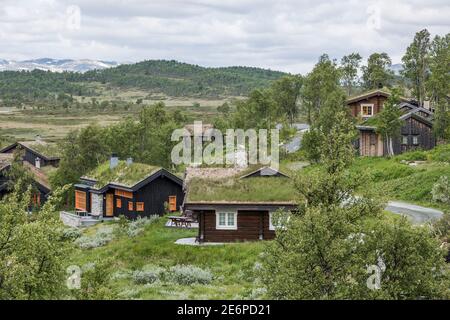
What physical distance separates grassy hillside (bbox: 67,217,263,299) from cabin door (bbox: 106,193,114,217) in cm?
992

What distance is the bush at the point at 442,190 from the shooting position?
38.4m

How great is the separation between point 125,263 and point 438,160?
2759cm

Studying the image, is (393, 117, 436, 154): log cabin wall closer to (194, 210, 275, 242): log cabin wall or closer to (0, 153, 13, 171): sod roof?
(194, 210, 275, 242): log cabin wall

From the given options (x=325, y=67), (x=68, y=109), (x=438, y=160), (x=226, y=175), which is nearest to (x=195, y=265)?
(x=226, y=175)

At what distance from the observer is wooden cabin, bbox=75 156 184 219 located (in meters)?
46.2

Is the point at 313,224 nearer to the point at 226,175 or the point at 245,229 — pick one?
the point at 245,229

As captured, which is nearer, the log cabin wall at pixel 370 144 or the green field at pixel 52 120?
the log cabin wall at pixel 370 144

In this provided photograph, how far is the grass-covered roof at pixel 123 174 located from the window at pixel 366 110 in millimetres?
25747

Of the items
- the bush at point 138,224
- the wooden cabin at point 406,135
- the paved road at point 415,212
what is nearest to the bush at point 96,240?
the bush at point 138,224

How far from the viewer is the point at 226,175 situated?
37312mm

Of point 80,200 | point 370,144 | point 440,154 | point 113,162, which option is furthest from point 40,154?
point 440,154

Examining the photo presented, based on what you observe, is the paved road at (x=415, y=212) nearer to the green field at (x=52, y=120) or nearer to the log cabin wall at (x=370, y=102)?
the log cabin wall at (x=370, y=102)

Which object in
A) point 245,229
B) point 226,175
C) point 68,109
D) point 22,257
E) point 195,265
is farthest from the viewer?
point 68,109

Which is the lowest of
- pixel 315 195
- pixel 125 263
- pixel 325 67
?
pixel 125 263
